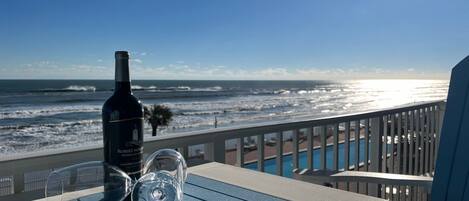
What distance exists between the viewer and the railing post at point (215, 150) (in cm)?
163

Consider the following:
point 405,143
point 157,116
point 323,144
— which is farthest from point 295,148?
point 157,116

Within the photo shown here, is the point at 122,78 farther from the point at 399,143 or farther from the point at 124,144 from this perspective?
the point at 399,143

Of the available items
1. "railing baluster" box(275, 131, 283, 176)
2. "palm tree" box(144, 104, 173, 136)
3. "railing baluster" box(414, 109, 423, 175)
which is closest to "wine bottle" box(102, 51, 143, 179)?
"railing baluster" box(275, 131, 283, 176)

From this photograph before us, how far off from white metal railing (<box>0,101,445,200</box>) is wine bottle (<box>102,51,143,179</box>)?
42 centimetres

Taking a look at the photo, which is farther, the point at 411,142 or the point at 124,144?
the point at 411,142

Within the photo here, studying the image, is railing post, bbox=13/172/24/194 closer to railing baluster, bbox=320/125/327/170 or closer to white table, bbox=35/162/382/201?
white table, bbox=35/162/382/201

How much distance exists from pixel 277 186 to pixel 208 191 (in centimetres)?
17

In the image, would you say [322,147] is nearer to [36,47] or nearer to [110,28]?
[110,28]

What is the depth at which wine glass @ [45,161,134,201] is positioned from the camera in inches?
24.9

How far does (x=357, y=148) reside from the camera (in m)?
2.39

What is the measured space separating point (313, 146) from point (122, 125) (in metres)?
1.62

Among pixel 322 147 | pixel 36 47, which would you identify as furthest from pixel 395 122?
pixel 36 47

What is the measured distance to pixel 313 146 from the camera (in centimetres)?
215

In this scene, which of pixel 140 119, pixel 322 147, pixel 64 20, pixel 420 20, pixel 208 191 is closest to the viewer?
pixel 140 119
